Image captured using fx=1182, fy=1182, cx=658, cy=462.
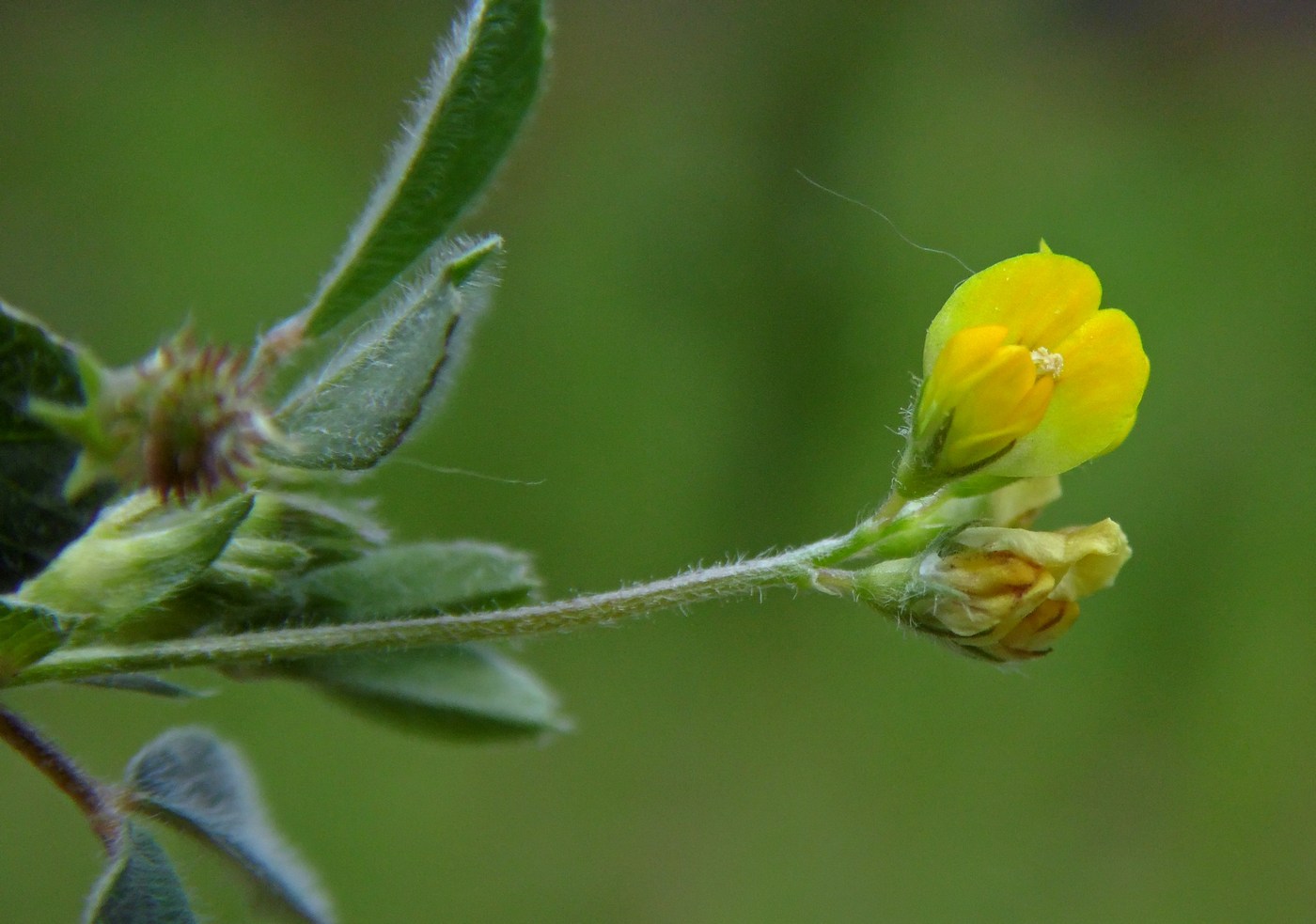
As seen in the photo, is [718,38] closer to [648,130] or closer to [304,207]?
[648,130]


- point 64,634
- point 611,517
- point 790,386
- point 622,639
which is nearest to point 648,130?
point 790,386

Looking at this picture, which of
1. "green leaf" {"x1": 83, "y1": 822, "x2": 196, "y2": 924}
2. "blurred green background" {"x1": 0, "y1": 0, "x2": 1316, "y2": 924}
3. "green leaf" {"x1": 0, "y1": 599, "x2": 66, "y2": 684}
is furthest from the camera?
"blurred green background" {"x1": 0, "y1": 0, "x2": 1316, "y2": 924}

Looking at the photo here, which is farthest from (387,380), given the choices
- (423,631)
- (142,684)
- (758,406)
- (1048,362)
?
(758,406)

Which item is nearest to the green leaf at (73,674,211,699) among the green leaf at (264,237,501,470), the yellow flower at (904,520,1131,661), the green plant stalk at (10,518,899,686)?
the green plant stalk at (10,518,899,686)

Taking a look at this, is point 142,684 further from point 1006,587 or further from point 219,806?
point 1006,587

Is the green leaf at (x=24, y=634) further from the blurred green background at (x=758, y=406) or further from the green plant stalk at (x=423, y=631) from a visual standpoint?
the blurred green background at (x=758, y=406)

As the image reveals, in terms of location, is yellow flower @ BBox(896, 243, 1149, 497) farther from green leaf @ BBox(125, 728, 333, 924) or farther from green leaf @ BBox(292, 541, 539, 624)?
green leaf @ BBox(125, 728, 333, 924)
